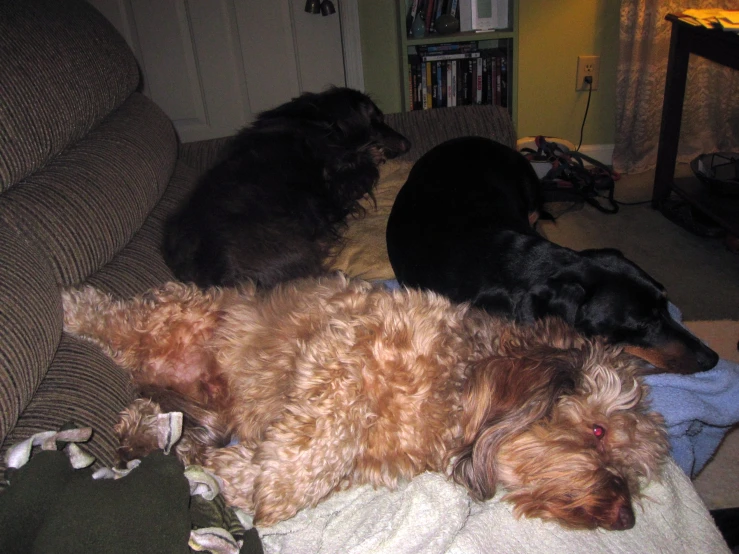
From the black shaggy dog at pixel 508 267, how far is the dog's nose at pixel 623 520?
2.44 ft

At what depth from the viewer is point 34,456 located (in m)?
1.02

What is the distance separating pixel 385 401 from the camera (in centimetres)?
138

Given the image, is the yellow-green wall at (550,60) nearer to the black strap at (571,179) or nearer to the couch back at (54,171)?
the black strap at (571,179)

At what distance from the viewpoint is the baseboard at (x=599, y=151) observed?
16.1ft

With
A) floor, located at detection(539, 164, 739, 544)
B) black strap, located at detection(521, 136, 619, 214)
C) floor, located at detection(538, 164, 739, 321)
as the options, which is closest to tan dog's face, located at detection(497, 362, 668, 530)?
floor, located at detection(539, 164, 739, 544)

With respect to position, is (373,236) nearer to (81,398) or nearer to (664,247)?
(81,398)

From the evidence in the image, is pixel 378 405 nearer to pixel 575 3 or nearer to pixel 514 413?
pixel 514 413

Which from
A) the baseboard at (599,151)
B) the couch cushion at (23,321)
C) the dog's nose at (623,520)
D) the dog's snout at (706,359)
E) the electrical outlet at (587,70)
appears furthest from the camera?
the baseboard at (599,151)

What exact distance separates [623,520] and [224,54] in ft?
13.6

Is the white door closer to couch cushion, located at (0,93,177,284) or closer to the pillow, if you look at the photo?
the pillow

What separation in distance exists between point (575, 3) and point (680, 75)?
3.52ft

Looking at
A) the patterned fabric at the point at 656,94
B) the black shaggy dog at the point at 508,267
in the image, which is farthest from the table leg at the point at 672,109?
the black shaggy dog at the point at 508,267

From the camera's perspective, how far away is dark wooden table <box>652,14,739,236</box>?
128 inches

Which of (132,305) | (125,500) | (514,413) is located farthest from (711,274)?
(125,500)
